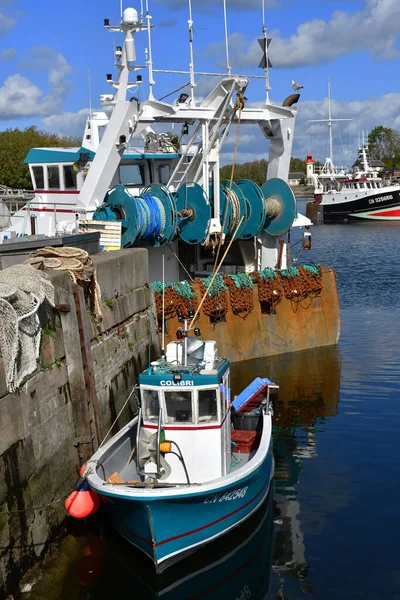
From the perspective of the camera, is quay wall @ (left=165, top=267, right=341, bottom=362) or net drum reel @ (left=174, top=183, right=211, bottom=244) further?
quay wall @ (left=165, top=267, right=341, bottom=362)

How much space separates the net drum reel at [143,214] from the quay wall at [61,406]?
69.1 inches

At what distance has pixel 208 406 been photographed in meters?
11.8

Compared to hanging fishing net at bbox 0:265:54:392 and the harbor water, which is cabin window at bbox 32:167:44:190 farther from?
hanging fishing net at bbox 0:265:54:392

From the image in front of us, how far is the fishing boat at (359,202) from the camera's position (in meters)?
85.9

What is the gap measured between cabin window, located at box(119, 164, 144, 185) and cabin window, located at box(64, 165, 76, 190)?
1642 millimetres

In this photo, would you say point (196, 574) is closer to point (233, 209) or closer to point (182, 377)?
point (182, 377)

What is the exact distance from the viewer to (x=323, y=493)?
1391 centimetres

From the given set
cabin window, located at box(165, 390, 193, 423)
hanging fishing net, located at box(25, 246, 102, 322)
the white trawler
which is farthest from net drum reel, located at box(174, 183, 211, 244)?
cabin window, located at box(165, 390, 193, 423)

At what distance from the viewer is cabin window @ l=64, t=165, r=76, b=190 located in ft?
73.2

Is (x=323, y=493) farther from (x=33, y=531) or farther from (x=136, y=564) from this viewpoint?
(x=33, y=531)

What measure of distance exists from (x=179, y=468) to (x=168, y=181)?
1288 cm

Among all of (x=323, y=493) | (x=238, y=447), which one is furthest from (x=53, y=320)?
(x=323, y=493)

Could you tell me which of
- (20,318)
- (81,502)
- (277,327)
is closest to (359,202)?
(277,327)

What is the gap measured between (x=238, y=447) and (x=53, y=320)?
4330 mm
